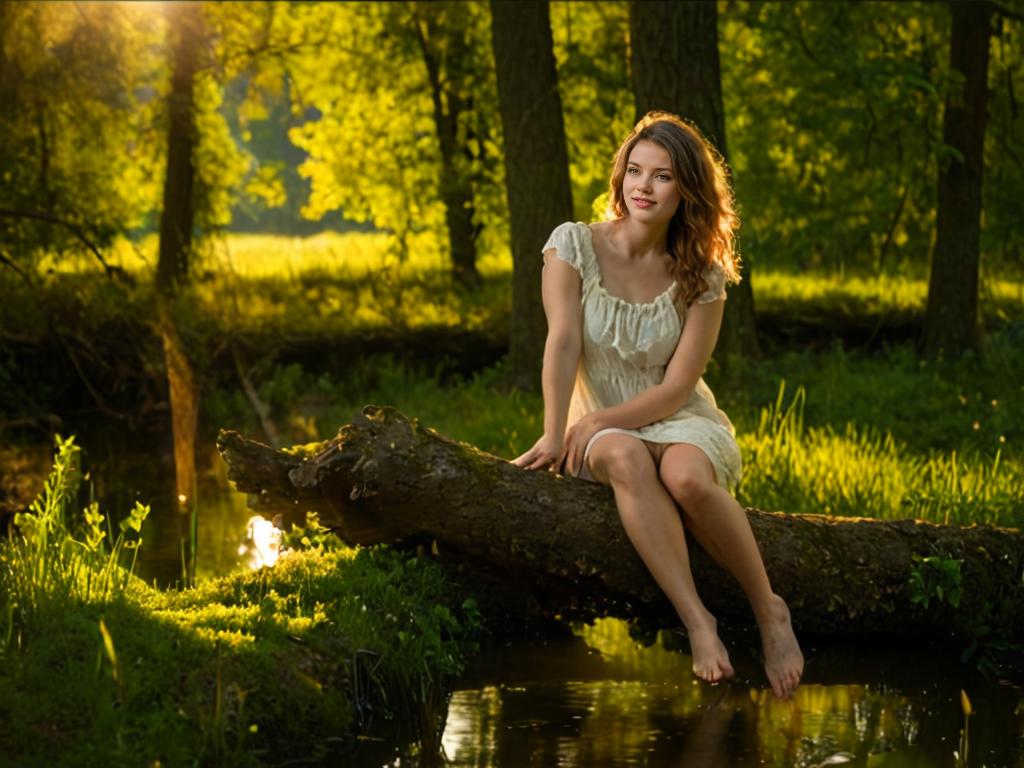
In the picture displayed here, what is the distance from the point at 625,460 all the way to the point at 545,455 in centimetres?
38

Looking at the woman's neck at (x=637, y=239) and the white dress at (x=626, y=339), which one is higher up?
the woman's neck at (x=637, y=239)

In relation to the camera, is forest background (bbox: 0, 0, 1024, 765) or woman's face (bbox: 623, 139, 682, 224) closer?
forest background (bbox: 0, 0, 1024, 765)

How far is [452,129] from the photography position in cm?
1858

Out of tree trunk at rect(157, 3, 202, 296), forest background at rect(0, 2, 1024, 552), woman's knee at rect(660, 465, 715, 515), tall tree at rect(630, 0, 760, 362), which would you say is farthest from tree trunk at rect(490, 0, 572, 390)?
woman's knee at rect(660, 465, 715, 515)

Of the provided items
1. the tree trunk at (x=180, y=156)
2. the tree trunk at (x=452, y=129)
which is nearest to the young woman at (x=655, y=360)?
the tree trunk at (x=180, y=156)

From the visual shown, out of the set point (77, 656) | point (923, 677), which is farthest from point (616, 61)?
point (77, 656)

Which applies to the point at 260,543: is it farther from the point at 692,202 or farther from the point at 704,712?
the point at 704,712

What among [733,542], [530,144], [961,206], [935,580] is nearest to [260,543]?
[733,542]

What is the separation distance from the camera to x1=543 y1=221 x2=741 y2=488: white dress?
5668 millimetres

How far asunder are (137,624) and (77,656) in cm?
31

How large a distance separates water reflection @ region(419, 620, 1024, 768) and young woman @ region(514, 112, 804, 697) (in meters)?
0.27

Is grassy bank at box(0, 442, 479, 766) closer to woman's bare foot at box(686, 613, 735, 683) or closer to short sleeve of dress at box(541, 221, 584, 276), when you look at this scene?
woman's bare foot at box(686, 613, 735, 683)

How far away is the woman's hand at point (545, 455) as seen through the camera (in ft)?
18.2

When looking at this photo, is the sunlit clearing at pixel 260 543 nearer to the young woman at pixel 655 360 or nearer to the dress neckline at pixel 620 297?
the young woman at pixel 655 360
